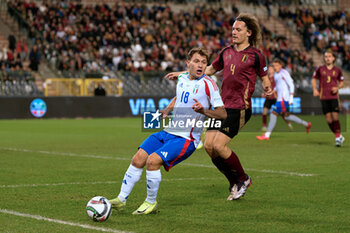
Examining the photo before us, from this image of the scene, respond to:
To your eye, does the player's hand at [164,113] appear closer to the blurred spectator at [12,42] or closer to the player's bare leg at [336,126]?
the player's bare leg at [336,126]

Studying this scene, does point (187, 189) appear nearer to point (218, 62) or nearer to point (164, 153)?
point (218, 62)

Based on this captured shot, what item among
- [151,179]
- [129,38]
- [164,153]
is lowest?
[129,38]

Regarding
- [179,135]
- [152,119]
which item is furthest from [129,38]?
[179,135]

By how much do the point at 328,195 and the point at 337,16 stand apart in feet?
124

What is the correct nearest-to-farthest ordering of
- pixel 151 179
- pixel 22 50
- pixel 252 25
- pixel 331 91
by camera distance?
pixel 151 179
pixel 252 25
pixel 331 91
pixel 22 50

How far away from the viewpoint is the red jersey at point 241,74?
9.03 m

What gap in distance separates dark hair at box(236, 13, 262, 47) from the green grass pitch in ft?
6.54

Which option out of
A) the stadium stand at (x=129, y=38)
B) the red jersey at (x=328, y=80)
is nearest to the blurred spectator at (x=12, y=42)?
the stadium stand at (x=129, y=38)

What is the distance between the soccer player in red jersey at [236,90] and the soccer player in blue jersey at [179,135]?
1001 millimetres

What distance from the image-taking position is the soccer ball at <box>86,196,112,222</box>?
273 inches

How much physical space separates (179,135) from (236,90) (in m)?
1.69

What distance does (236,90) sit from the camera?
905cm

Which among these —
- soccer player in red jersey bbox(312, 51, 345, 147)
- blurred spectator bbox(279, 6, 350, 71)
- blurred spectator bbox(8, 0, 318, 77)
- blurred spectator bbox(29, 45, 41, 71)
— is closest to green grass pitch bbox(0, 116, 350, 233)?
soccer player in red jersey bbox(312, 51, 345, 147)

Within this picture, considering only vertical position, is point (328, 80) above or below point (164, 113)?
below
